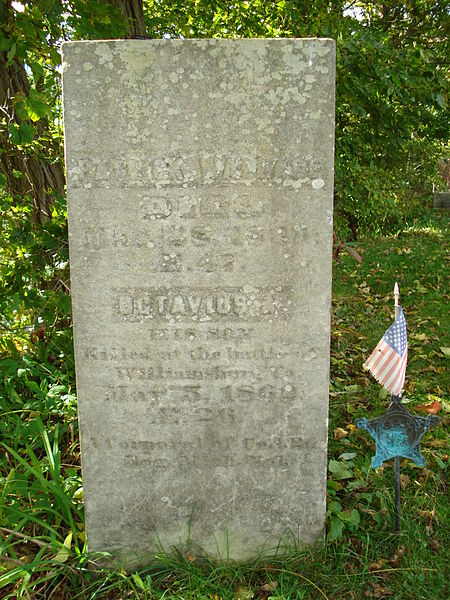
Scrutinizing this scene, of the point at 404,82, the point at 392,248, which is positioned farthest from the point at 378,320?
the point at 392,248

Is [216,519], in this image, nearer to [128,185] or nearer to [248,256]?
[248,256]

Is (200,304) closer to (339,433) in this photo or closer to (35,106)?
(35,106)

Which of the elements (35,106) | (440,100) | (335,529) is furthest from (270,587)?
(440,100)

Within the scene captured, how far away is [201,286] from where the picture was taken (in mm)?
2135

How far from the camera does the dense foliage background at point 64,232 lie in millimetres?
2516

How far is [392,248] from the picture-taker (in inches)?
307

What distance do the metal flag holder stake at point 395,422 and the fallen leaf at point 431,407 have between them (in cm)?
106

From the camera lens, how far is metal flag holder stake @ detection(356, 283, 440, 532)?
231 cm

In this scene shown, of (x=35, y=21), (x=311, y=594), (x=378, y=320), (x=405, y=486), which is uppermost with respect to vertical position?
(x=35, y=21)

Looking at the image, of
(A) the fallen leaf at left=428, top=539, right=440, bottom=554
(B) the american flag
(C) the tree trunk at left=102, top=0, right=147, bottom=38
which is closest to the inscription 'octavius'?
(B) the american flag

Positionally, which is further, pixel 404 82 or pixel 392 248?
pixel 392 248

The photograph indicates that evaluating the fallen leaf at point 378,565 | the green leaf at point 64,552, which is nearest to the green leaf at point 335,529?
the fallen leaf at point 378,565

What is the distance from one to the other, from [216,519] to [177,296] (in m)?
1.01

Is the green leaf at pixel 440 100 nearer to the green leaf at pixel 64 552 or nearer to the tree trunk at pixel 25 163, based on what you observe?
the tree trunk at pixel 25 163
